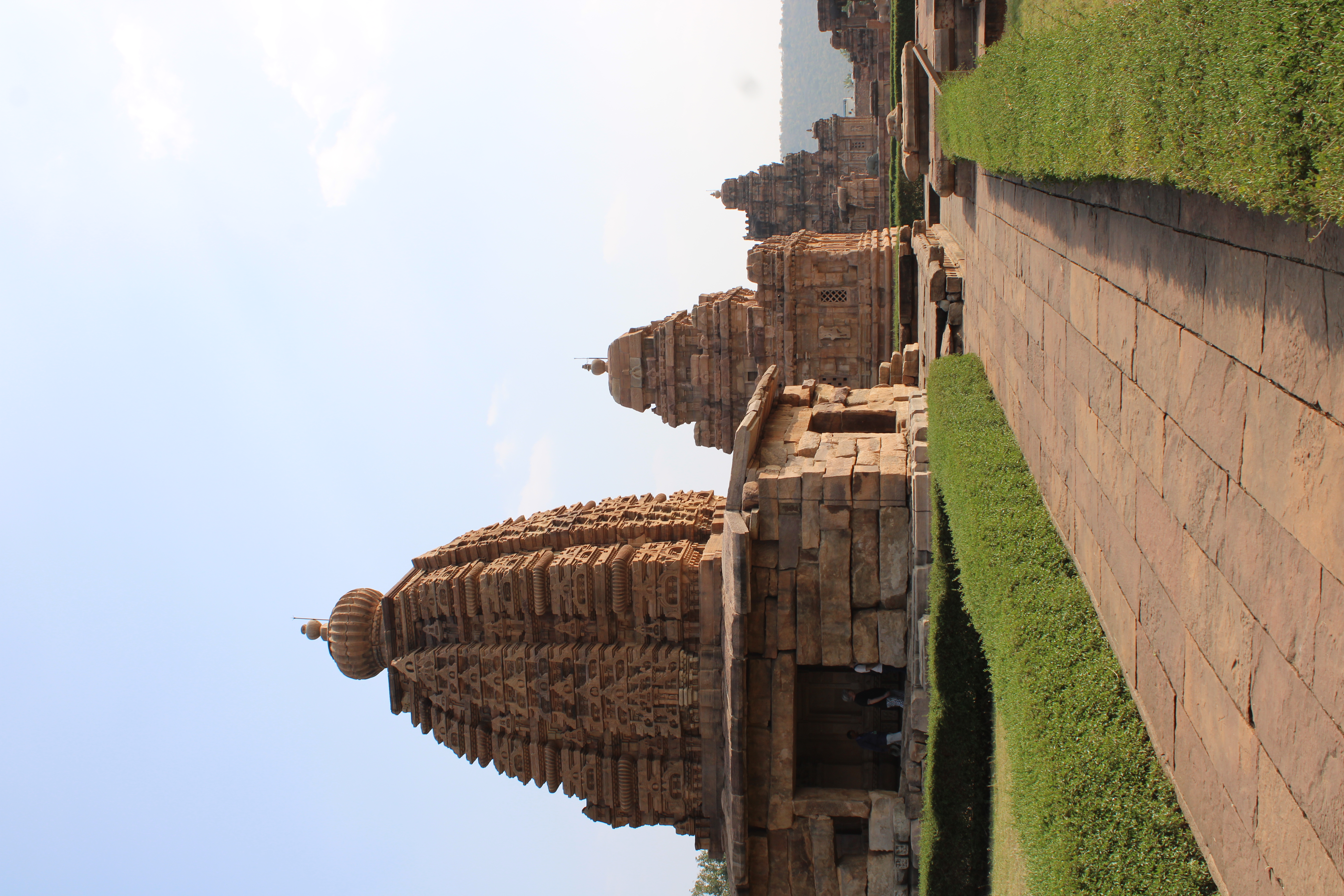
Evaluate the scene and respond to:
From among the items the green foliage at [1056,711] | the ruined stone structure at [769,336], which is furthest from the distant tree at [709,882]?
the green foliage at [1056,711]

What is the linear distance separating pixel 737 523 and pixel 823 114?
175754 mm

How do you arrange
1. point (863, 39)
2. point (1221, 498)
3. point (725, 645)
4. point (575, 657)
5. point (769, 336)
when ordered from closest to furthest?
point (1221, 498) < point (725, 645) < point (575, 657) < point (769, 336) < point (863, 39)

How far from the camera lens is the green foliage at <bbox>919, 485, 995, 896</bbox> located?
8.91 metres

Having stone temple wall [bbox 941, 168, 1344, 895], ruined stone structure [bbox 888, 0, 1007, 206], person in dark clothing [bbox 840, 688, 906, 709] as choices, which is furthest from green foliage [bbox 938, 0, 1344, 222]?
person in dark clothing [bbox 840, 688, 906, 709]

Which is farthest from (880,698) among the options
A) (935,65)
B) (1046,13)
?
(935,65)

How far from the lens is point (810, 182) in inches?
1446

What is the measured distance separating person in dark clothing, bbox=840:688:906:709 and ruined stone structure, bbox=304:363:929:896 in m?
0.20

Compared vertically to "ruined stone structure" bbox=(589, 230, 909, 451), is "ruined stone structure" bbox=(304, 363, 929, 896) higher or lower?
lower

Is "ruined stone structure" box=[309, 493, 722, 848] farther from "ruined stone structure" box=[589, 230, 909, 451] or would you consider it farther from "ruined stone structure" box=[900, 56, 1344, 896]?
"ruined stone structure" box=[589, 230, 909, 451]

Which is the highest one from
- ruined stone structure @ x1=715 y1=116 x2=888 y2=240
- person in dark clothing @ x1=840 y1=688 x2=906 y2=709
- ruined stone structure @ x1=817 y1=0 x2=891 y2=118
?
ruined stone structure @ x1=817 y1=0 x2=891 y2=118

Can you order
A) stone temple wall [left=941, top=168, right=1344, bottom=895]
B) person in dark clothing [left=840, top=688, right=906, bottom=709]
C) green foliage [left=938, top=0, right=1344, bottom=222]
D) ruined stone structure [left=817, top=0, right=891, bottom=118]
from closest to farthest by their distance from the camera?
green foliage [left=938, top=0, right=1344, bottom=222] → stone temple wall [left=941, top=168, right=1344, bottom=895] → person in dark clothing [left=840, top=688, right=906, bottom=709] → ruined stone structure [left=817, top=0, right=891, bottom=118]

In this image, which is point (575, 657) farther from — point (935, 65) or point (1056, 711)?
point (935, 65)

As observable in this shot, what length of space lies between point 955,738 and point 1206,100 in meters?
7.05

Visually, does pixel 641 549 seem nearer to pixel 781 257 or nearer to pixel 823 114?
pixel 781 257
